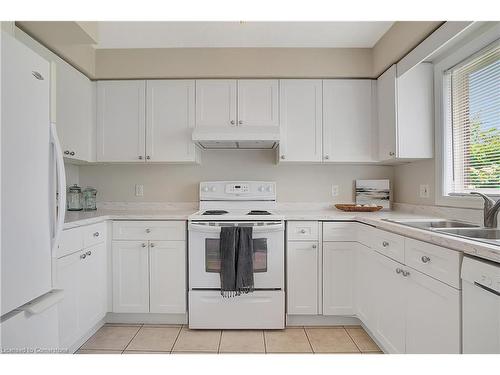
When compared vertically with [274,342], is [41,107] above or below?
above

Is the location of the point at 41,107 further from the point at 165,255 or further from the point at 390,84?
the point at 390,84

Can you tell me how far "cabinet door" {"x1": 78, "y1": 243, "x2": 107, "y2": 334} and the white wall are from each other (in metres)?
0.79

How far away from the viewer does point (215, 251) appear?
2.15 metres

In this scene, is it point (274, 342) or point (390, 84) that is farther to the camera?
point (390, 84)

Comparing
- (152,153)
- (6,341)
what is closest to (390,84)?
(152,153)

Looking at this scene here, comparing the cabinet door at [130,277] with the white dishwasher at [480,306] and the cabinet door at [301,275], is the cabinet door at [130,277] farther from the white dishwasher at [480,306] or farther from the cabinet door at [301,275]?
the white dishwasher at [480,306]

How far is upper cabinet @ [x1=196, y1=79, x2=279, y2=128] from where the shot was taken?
252 centimetres

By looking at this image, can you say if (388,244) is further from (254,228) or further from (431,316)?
(254,228)

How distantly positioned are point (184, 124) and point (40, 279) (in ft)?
5.64

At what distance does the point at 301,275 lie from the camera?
221cm

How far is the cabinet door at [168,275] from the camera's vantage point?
7.29ft

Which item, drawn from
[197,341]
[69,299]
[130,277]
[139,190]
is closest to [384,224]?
[197,341]

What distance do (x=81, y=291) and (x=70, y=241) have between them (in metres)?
0.39

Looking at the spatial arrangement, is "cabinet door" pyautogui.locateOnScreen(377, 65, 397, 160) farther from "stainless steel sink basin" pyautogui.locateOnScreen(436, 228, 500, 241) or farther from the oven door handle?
the oven door handle
